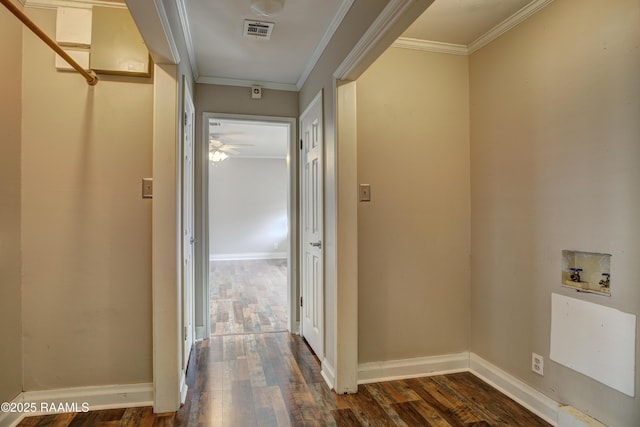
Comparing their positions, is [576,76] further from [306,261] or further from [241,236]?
[241,236]

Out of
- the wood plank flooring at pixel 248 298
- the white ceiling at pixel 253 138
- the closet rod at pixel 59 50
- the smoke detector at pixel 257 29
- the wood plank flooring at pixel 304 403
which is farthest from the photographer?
the white ceiling at pixel 253 138

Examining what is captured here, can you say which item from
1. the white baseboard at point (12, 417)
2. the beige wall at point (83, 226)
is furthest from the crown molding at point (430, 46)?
the white baseboard at point (12, 417)

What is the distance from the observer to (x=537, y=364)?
202 cm

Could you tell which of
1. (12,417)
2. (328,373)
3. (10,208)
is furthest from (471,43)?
(12,417)

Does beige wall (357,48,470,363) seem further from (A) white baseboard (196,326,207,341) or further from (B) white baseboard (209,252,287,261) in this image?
(B) white baseboard (209,252,287,261)

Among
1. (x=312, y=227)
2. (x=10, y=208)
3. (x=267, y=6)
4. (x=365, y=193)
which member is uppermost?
(x=267, y=6)

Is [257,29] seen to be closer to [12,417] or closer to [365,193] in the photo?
[365,193]

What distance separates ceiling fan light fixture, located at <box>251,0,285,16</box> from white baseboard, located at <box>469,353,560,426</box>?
8.43 feet

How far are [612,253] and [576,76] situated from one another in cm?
89

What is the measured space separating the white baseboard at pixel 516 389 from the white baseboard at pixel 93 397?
212 centimetres

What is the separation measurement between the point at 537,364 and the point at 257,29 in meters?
2.64

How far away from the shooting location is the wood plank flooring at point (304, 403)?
75.1 inches

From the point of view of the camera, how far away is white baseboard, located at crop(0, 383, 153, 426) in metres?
1.98

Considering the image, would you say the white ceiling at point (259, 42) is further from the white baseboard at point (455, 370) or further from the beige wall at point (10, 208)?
the white baseboard at point (455, 370)
